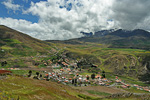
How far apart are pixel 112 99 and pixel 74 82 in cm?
9595

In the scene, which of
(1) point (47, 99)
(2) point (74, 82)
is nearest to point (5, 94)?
(1) point (47, 99)

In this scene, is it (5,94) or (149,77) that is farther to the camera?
(149,77)

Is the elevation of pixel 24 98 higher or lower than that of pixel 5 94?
lower

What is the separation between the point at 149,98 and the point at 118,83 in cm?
12782

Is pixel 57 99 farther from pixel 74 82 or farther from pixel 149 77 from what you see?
pixel 149 77

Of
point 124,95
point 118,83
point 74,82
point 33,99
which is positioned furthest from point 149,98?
point 118,83

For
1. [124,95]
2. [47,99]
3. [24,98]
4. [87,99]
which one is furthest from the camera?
[87,99]

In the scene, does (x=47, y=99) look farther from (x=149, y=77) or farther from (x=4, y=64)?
(x=149, y=77)

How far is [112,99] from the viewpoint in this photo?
57.0 m

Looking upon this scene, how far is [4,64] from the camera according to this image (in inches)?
7456

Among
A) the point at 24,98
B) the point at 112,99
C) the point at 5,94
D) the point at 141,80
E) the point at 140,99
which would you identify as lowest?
the point at 141,80

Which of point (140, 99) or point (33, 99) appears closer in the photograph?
point (33, 99)

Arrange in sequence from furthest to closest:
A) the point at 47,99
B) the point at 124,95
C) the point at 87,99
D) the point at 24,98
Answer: the point at 87,99, the point at 124,95, the point at 47,99, the point at 24,98

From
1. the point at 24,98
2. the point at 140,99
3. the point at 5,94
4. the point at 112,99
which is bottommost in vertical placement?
the point at 112,99
